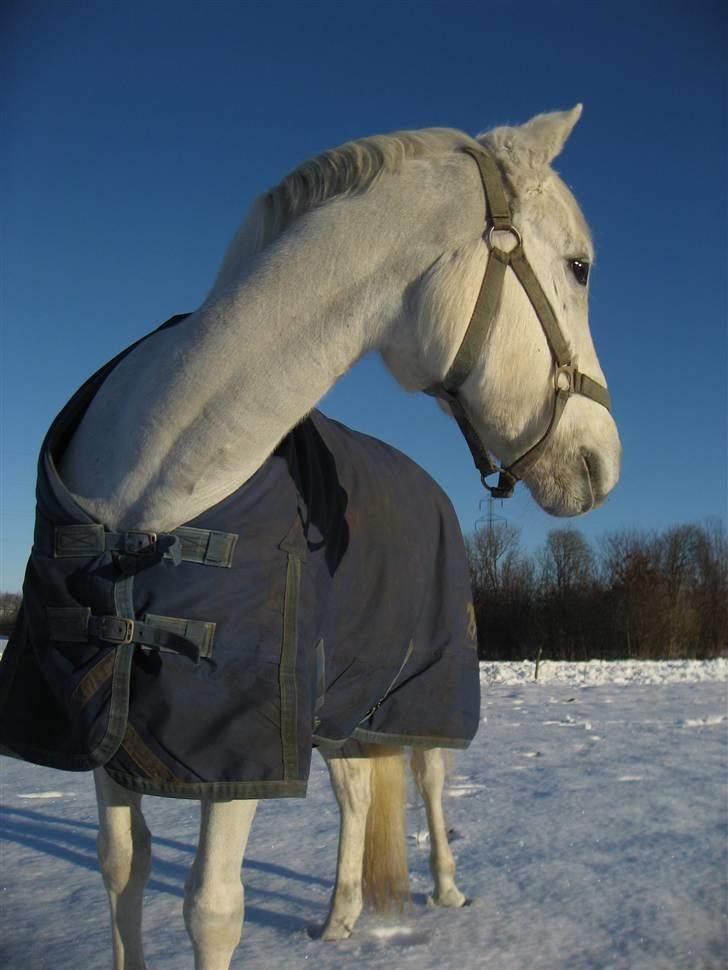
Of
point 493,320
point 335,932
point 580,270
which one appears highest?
point 580,270

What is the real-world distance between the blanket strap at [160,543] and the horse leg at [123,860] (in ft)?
2.04

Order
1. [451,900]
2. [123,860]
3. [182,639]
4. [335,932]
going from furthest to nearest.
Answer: [451,900] < [335,932] < [123,860] < [182,639]

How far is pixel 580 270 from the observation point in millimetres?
1805

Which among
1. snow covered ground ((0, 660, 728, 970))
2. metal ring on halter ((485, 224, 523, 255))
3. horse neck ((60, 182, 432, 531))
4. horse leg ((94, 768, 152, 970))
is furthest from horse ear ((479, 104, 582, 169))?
snow covered ground ((0, 660, 728, 970))

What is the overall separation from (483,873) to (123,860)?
1667 mm

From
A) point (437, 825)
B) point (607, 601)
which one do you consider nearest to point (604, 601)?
point (607, 601)

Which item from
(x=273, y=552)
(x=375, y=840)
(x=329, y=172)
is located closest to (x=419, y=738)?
(x=375, y=840)

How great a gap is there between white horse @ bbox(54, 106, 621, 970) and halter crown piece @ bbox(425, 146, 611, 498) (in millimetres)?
13

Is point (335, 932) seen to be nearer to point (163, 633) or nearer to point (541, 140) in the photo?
point (163, 633)

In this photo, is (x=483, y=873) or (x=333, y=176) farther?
(x=483, y=873)

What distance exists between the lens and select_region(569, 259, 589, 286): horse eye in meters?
1.79

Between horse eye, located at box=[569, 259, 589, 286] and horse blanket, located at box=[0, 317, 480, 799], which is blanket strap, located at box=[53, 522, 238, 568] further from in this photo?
horse eye, located at box=[569, 259, 589, 286]

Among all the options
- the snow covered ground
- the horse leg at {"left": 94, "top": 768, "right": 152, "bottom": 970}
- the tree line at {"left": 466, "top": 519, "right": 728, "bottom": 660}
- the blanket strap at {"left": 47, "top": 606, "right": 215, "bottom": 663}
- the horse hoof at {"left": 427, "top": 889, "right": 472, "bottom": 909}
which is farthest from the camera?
the tree line at {"left": 466, "top": 519, "right": 728, "bottom": 660}

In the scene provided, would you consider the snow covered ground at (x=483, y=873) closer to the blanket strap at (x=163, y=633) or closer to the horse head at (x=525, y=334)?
Answer: the blanket strap at (x=163, y=633)
